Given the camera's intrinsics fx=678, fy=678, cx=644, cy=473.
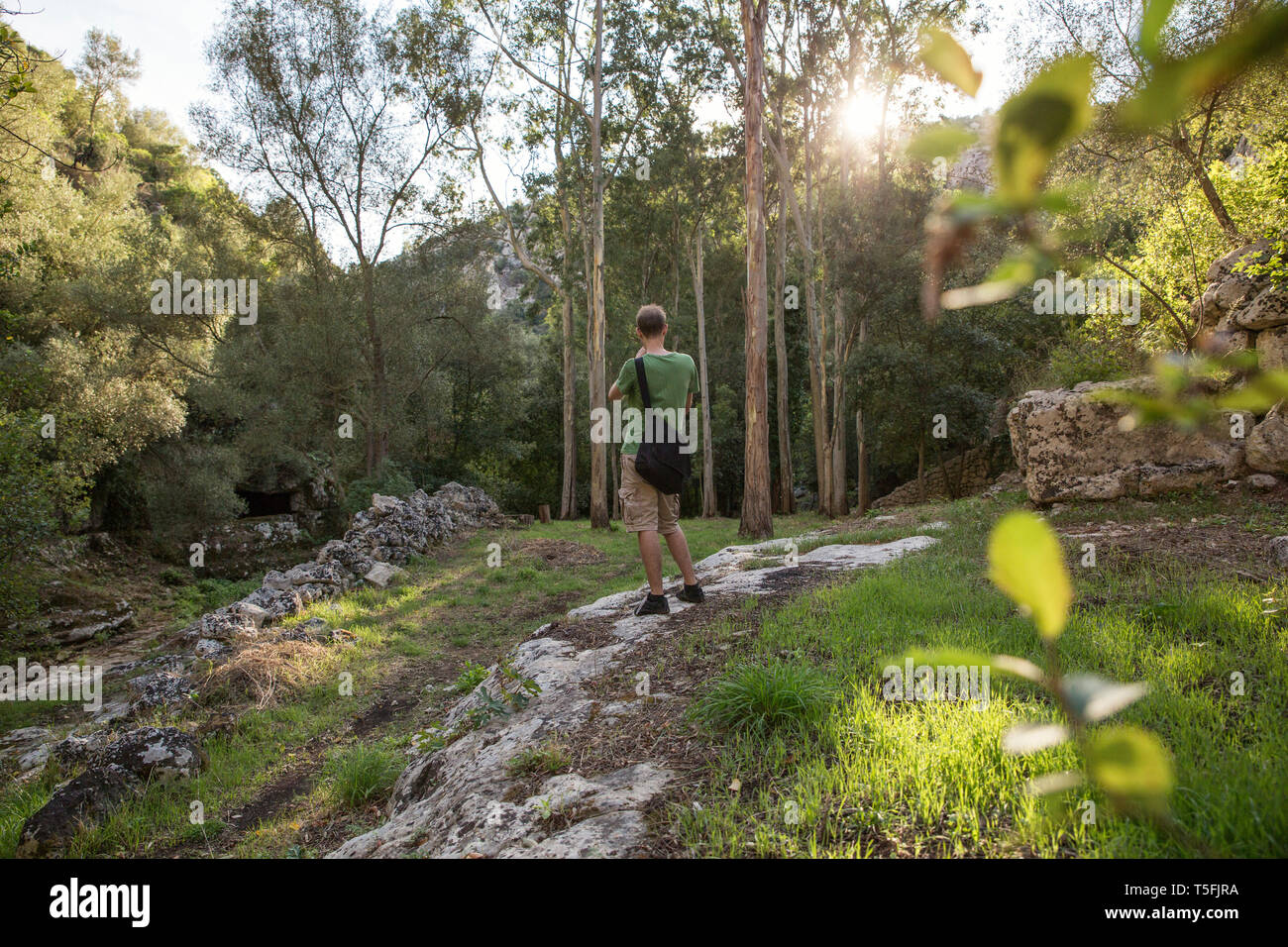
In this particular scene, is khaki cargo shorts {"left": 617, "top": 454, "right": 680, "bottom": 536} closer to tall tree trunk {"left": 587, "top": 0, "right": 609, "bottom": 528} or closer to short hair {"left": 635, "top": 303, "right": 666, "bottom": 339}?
short hair {"left": 635, "top": 303, "right": 666, "bottom": 339}

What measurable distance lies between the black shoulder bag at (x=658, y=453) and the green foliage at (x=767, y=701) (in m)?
1.97

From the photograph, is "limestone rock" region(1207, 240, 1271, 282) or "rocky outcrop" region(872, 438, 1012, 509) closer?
"limestone rock" region(1207, 240, 1271, 282)

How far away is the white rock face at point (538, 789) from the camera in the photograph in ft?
8.33

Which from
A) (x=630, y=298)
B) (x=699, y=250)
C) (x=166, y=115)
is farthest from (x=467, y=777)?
(x=166, y=115)

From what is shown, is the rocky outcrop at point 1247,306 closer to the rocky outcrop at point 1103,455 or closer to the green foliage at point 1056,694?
the rocky outcrop at point 1103,455

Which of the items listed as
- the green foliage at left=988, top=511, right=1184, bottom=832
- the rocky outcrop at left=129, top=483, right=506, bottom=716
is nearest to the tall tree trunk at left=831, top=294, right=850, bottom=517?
the rocky outcrop at left=129, top=483, right=506, bottom=716

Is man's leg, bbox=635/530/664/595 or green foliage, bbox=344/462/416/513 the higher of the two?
green foliage, bbox=344/462/416/513

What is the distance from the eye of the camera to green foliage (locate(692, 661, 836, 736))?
3.05m

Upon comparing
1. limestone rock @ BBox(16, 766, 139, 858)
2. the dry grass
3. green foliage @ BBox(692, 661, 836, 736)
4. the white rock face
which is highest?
green foliage @ BBox(692, 661, 836, 736)

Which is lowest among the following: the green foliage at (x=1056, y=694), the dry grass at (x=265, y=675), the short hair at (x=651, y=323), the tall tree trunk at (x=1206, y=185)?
the dry grass at (x=265, y=675)

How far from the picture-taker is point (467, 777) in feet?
11.2

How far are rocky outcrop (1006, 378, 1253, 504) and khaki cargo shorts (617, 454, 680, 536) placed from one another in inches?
233

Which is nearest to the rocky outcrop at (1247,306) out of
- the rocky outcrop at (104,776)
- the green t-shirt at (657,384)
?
the green t-shirt at (657,384)
